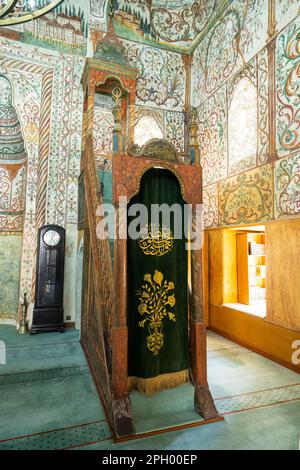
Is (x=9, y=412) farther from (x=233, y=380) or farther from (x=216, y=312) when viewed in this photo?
(x=216, y=312)

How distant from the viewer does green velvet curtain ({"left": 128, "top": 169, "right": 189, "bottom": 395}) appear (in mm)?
2451

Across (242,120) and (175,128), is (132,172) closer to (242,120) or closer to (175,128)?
(242,120)

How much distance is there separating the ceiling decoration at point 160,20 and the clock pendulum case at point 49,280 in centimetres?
495

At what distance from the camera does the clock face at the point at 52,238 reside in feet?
17.2

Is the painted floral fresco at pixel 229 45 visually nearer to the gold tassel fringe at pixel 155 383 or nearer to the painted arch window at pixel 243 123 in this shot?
the painted arch window at pixel 243 123

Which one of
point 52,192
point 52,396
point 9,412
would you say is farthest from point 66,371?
point 52,192

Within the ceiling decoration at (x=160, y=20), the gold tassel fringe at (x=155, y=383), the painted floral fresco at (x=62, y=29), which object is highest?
the ceiling decoration at (x=160, y=20)

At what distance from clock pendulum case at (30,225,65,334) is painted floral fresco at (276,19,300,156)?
4.18 metres

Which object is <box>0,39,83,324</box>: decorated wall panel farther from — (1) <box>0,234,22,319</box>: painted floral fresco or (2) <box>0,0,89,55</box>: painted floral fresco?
(1) <box>0,234,22,319</box>: painted floral fresco

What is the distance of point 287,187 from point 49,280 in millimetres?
4406

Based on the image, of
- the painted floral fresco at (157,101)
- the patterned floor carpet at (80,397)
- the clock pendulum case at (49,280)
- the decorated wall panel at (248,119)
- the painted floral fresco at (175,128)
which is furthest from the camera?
the painted floral fresco at (175,128)

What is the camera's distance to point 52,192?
5559 millimetres

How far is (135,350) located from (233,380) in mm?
1541

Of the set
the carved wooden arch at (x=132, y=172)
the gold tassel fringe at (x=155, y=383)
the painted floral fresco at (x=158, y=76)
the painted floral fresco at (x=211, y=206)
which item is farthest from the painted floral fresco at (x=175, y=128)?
the gold tassel fringe at (x=155, y=383)
